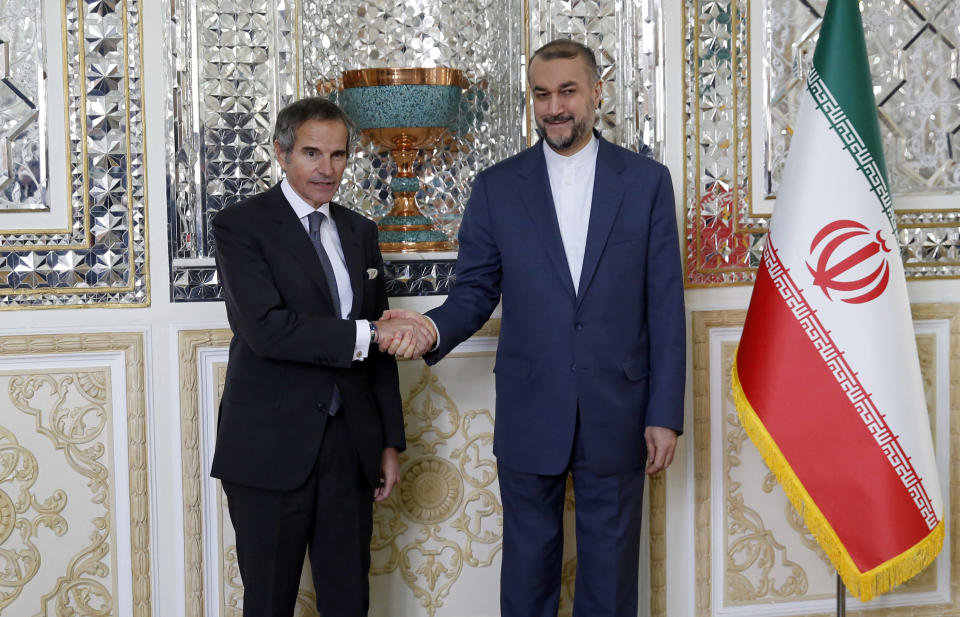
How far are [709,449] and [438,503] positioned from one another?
868mm

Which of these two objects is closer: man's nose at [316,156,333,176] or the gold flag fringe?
man's nose at [316,156,333,176]

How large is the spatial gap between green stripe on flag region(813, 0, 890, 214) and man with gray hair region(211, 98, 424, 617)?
1.28 metres

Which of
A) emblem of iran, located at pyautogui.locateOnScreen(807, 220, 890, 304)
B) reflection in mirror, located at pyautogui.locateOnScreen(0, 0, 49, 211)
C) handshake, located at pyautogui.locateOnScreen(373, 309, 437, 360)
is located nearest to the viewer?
handshake, located at pyautogui.locateOnScreen(373, 309, 437, 360)

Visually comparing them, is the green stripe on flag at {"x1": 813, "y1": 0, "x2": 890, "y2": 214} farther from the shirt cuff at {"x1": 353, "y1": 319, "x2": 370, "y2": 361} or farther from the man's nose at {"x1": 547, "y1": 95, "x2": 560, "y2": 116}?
the shirt cuff at {"x1": 353, "y1": 319, "x2": 370, "y2": 361}

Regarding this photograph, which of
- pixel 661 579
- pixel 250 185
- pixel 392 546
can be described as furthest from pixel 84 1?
pixel 661 579

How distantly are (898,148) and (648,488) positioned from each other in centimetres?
135

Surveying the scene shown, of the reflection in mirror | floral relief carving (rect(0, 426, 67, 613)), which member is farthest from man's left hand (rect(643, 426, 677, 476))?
the reflection in mirror

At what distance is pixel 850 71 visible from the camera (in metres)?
2.50

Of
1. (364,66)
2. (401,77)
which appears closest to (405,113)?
(401,77)

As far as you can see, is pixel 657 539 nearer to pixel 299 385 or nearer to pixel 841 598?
pixel 841 598

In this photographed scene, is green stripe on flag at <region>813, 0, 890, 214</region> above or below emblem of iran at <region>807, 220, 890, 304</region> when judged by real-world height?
above

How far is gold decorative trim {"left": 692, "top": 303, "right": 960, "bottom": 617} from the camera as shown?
295cm

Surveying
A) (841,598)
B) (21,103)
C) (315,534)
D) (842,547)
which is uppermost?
(21,103)

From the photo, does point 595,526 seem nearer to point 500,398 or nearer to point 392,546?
point 500,398
